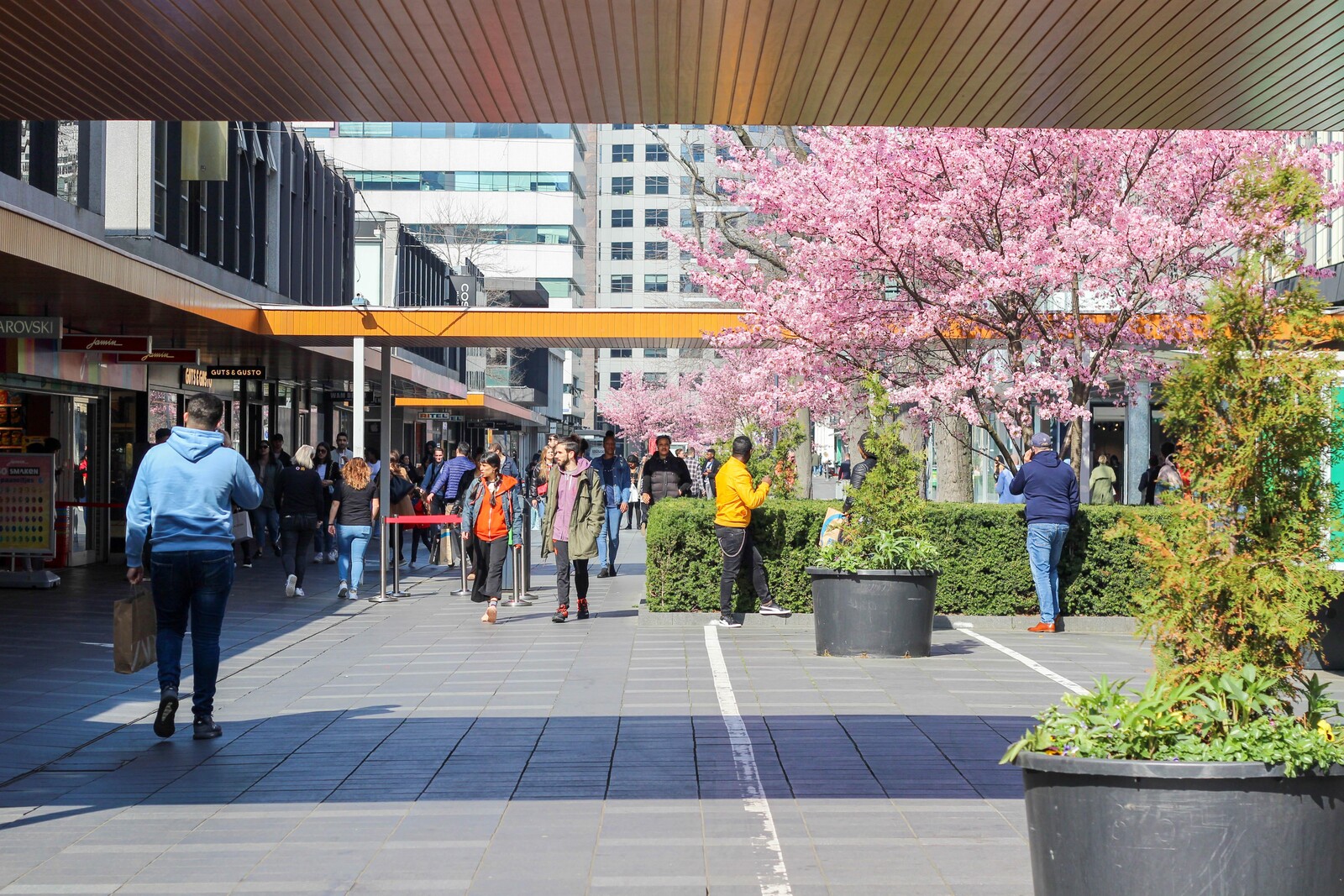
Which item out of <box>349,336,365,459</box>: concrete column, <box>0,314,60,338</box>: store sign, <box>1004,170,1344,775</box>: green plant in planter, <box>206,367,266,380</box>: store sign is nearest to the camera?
<box>1004,170,1344,775</box>: green plant in planter

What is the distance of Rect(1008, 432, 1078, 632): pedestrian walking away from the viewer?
551 inches

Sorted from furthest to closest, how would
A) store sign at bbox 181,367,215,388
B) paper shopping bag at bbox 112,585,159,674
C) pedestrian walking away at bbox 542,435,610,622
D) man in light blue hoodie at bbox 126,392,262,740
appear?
store sign at bbox 181,367,215,388, pedestrian walking away at bbox 542,435,610,622, man in light blue hoodie at bbox 126,392,262,740, paper shopping bag at bbox 112,585,159,674

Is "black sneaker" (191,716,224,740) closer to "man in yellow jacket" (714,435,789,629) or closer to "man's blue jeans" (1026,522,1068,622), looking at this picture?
"man in yellow jacket" (714,435,789,629)

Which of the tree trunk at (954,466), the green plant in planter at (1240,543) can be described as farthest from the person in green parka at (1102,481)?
the green plant in planter at (1240,543)

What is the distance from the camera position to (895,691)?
1002 centimetres

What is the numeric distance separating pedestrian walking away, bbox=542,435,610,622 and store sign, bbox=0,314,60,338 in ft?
18.0

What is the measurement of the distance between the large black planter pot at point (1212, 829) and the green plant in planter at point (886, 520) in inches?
302

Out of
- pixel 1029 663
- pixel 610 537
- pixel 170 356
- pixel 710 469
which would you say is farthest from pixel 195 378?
pixel 1029 663

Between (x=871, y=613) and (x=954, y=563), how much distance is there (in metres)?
3.06

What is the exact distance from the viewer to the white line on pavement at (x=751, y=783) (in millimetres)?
Answer: 5480

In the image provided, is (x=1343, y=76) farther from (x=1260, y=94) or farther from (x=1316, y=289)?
(x=1316, y=289)

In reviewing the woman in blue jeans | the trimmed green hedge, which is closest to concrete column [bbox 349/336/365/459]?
the woman in blue jeans

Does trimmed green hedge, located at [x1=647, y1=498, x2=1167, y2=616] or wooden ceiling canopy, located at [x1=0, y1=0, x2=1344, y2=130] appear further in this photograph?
trimmed green hedge, located at [x1=647, y1=498, x2=1167, y2=616]

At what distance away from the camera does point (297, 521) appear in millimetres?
17781
